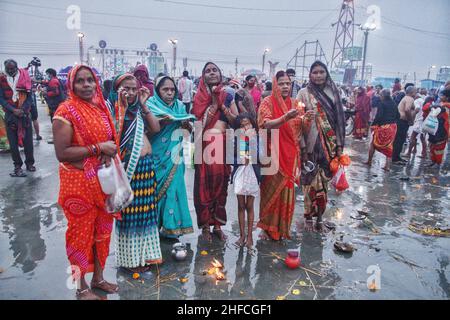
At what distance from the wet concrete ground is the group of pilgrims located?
232 millimetres

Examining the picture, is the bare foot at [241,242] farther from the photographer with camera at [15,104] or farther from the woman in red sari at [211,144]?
the photographer with camera at [15,104]

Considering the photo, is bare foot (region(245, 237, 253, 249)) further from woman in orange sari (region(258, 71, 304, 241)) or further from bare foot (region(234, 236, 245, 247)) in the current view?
woman in orange sari (region(258, 71, 304, 241))

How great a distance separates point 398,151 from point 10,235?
8.74m

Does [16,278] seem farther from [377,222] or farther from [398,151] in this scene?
[398,151]

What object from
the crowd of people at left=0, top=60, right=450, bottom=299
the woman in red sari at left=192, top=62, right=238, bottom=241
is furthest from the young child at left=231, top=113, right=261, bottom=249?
the woman in red sari at left=192, top=62, right=238, bottom=241

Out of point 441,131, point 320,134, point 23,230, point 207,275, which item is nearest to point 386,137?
point 441,131

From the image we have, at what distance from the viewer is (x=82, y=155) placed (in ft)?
8.66

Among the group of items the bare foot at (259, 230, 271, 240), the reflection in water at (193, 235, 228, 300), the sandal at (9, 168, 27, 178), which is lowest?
the reflection in water at (193, 235, 228, 300)

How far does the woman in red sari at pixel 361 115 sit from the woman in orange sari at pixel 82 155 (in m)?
11.0

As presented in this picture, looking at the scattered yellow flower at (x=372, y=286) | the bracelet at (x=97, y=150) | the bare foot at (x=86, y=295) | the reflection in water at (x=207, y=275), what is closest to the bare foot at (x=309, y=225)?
the reflection in water at (x=207, y=275)

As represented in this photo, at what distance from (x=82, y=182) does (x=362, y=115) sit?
37.8ft

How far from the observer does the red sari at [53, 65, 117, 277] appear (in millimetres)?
2666

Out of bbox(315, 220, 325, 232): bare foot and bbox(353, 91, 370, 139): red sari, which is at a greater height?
bbox(353, 91, 370, 139): red sari

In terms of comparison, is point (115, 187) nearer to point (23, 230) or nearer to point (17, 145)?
point (23, 230)
